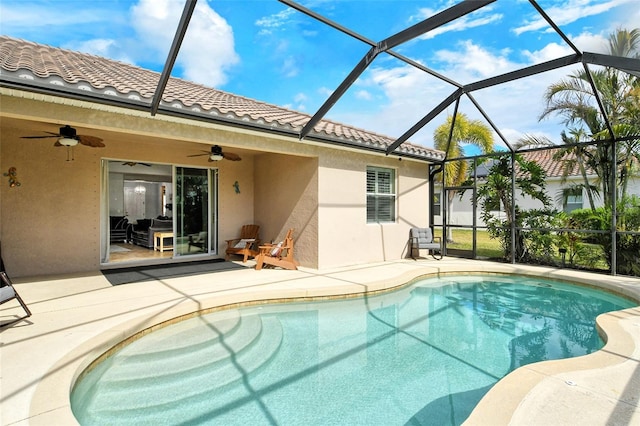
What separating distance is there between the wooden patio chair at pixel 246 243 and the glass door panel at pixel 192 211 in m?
0.84

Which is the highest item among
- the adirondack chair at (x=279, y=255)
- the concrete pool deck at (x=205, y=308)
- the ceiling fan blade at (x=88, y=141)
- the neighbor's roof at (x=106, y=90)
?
the neighbor's roof at (x=106, y=90)

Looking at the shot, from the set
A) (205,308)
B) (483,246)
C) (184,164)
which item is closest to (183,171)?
(184,164)

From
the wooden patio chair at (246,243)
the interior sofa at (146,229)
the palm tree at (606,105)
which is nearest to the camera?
the palm tree at (606,105)

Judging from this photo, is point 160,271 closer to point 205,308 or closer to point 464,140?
point 205,308

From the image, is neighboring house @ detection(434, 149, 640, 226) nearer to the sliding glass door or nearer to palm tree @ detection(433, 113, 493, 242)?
palm tree @ detection(433, 113, 493, 242)

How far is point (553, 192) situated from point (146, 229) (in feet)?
65.8

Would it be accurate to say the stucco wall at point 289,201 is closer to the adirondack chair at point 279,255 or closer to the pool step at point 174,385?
the adirondack chair at point 279,255

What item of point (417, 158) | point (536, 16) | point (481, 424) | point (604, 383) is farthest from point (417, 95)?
point (481, 424)

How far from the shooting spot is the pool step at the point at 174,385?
3443 mm

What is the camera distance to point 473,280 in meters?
9.24

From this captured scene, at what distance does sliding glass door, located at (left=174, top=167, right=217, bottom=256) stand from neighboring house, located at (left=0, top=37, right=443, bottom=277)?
0.11ft

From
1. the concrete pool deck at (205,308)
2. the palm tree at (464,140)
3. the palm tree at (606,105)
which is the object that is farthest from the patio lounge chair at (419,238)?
the palm tree at (464,140)

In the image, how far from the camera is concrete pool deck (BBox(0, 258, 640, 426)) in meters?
2.79

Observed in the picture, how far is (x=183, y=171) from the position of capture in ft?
34.3
